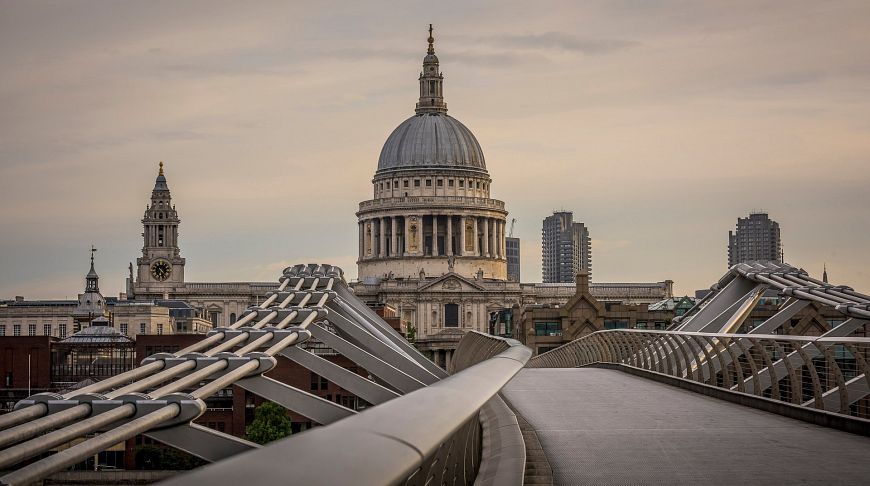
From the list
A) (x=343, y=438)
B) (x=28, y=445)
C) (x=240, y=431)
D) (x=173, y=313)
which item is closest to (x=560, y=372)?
(x=28, y=445)

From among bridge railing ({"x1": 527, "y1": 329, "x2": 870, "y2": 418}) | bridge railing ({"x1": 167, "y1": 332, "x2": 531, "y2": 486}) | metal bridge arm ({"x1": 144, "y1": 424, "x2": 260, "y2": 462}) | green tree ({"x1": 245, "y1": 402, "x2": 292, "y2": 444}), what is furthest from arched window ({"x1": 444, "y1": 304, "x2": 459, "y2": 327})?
bridge railing ({"x1": 167, "y1": 332, "x2": 531, "y2": 486})

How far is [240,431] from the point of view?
276ft

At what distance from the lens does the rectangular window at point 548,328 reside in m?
106

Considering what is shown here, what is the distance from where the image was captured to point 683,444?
14445mm

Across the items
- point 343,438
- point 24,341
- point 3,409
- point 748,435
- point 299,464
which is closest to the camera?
point 299,464

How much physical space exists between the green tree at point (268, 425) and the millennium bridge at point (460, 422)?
47.9 meters

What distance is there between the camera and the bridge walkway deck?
1207cm

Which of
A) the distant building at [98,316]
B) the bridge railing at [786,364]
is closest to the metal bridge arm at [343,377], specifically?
the bridge railing at [786,364]

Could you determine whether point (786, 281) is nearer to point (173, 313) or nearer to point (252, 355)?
point (252, 355)

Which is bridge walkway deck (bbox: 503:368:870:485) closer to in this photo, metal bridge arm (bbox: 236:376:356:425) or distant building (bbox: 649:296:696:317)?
metal bridge arm (bbox: 236:376:356:425)

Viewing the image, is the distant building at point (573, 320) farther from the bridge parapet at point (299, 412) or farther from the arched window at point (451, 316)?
the arched window at point (451, 316)

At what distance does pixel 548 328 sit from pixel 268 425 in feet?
114

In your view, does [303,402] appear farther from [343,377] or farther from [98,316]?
[98,316]

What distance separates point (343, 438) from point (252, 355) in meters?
10.7
